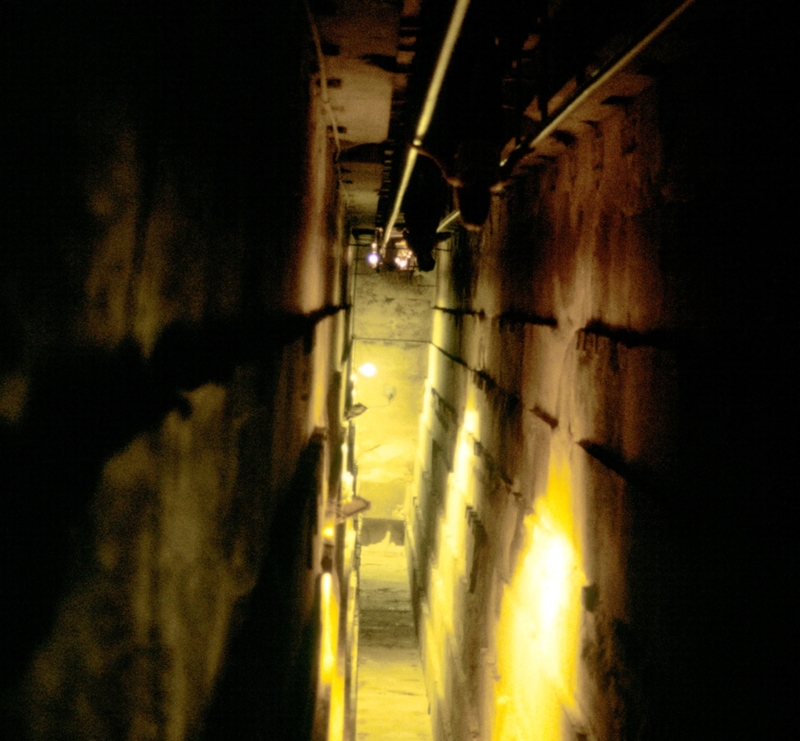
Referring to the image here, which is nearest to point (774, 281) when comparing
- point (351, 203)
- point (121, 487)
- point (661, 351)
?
point (661, 351)

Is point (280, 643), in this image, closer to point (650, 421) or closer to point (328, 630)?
point (650, 421)

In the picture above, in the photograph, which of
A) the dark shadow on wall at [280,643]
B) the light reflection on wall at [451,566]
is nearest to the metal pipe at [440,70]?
the dark shadow on wall at [280,643]

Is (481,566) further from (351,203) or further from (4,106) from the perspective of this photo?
(4,106)

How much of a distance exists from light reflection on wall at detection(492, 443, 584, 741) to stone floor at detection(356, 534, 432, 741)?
14.2ft

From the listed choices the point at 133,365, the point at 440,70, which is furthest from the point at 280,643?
the point at 440,70

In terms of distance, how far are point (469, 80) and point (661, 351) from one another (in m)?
1.93

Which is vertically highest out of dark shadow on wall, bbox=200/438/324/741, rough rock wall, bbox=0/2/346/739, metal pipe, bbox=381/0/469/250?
metal pipe, bbox=381/0/469/250

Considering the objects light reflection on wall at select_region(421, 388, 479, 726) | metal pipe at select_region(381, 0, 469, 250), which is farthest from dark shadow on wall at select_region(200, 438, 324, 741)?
light reflection on wall at select_region(421, 388, 479, 726)

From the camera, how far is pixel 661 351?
101 inches

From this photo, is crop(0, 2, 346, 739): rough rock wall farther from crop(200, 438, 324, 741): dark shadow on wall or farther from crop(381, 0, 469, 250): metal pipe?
crop(381, 0, 469, 250): metal pipe

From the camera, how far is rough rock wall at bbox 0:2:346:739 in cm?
57

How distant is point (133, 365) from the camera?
855mm

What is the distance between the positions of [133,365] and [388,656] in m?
10.5

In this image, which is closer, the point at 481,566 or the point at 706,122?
the point at 706,122
